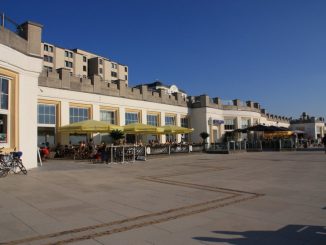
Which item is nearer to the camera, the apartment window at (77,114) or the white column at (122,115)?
the apartment window at (77,114)

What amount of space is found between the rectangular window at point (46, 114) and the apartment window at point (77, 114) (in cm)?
161

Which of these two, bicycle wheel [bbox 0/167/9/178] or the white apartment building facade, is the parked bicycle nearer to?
bicycle wheel [bbox 0/167/9/178]

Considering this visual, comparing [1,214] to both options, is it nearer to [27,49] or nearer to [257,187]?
[257,187]

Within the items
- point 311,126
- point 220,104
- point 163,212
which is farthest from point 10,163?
point 311,126

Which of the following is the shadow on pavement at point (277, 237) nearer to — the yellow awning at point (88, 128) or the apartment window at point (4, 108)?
the apartment window at point (4, 108)

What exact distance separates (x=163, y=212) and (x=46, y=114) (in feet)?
66.0

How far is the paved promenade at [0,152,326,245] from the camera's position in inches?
215

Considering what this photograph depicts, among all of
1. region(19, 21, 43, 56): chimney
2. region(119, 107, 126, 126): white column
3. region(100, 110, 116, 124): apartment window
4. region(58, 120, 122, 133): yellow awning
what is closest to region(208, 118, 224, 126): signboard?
region(119, 107, 126, 126): white column

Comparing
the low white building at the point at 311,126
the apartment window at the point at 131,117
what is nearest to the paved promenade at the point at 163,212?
the apartment window at the point at 131,117

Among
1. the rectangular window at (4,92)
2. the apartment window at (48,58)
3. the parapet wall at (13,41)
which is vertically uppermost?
the apartment window at (48,58)

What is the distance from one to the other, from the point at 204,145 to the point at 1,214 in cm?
2939

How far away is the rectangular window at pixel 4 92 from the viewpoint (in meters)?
14.1

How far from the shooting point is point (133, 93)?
33344 mm

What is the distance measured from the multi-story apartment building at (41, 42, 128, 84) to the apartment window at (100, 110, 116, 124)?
54.1 metres
